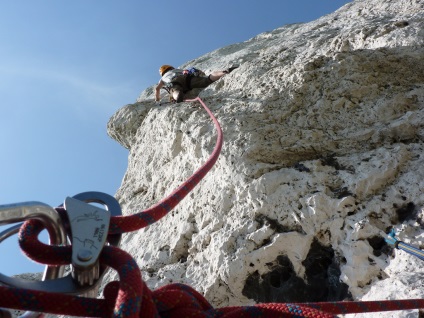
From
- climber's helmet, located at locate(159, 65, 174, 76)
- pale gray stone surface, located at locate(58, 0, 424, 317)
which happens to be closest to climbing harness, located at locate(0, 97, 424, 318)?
pale gray stone surface, located at locate(58, 0, 424, 317)

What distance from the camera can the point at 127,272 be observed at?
0.92m

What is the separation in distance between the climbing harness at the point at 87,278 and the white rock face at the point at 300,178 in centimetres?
83

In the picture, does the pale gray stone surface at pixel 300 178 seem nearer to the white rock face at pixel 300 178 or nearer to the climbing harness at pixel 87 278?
the white rock face at pixel 300 178

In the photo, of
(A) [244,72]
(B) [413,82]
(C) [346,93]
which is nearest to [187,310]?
(C) [346,93]

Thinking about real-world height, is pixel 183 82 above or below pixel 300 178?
above

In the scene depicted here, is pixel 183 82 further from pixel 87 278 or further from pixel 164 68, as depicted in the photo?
pixel 87 278

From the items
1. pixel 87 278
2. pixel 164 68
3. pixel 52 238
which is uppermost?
pixel 164 68

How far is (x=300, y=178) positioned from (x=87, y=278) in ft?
5.12

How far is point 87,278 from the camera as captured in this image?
39.2 inches

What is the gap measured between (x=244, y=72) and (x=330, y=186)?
1.76m

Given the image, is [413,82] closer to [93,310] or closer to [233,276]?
[233,276]

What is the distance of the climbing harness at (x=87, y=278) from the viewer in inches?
35.0

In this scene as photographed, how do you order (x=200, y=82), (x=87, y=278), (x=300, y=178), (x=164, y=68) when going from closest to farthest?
(x=87, y=278) → (x=300, y=178) → (x=200, y=82) → (x=164, y=68)

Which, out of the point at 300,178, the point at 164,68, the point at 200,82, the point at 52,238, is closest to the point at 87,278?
the point at 52,238
